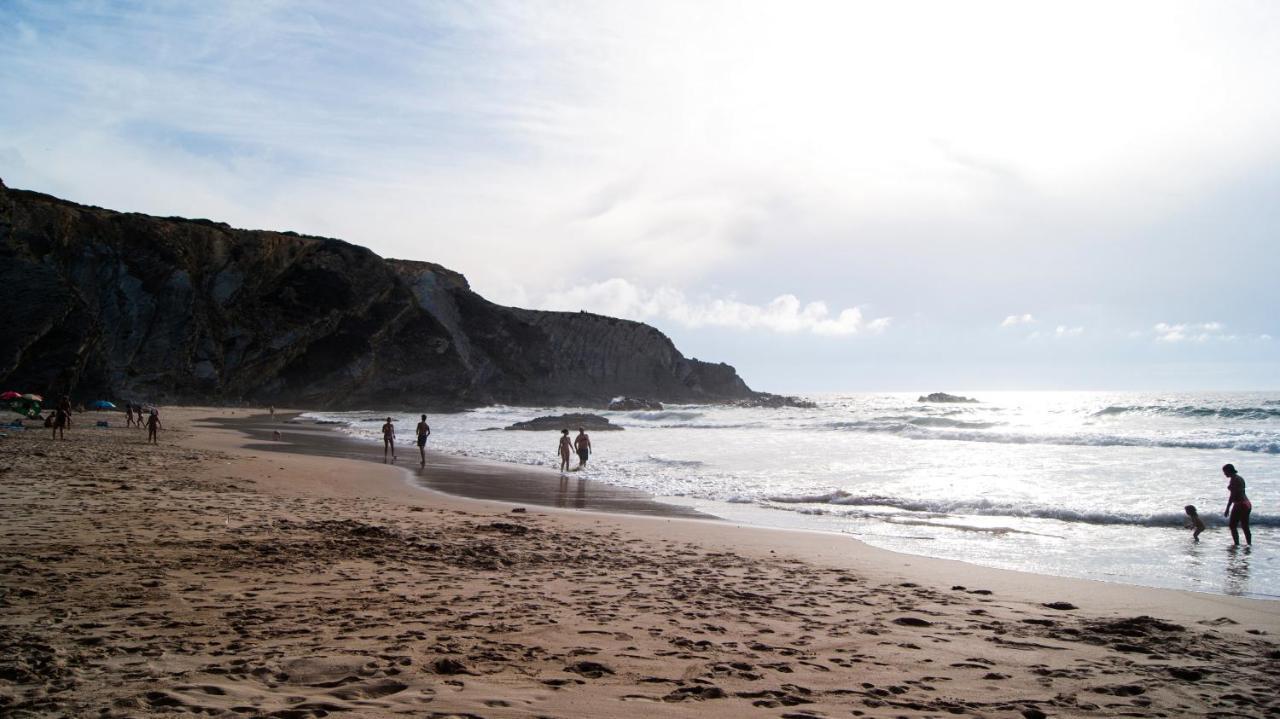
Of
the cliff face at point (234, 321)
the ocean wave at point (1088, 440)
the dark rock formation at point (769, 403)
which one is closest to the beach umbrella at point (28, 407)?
the cliff face at point (234, 321)

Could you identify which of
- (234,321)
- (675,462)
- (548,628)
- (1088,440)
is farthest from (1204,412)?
(234,321)

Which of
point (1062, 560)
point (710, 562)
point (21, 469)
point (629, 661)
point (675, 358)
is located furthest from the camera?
point (675, 358)

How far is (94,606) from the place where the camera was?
5039 mm

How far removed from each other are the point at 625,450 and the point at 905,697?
2594 cm

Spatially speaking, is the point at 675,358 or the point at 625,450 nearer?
the point at 625,450

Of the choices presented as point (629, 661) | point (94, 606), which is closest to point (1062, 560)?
point (629, 661)

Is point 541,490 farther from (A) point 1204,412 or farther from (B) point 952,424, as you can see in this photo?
(A) point 1204,412

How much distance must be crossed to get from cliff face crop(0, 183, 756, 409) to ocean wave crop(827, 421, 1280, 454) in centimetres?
4226

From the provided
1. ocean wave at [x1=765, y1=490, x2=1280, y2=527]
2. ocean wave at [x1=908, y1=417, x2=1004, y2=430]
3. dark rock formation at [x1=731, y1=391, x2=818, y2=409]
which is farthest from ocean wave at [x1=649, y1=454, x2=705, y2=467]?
dark rock formation at [x1=731, y1=391, x2=818, y2=409]

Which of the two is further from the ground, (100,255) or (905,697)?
(100,255)

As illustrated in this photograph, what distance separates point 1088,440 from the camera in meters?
31.7

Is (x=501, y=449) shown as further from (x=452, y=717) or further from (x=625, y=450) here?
(x=452, y=717)

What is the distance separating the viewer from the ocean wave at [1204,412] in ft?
150

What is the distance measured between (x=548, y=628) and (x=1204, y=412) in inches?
2258
